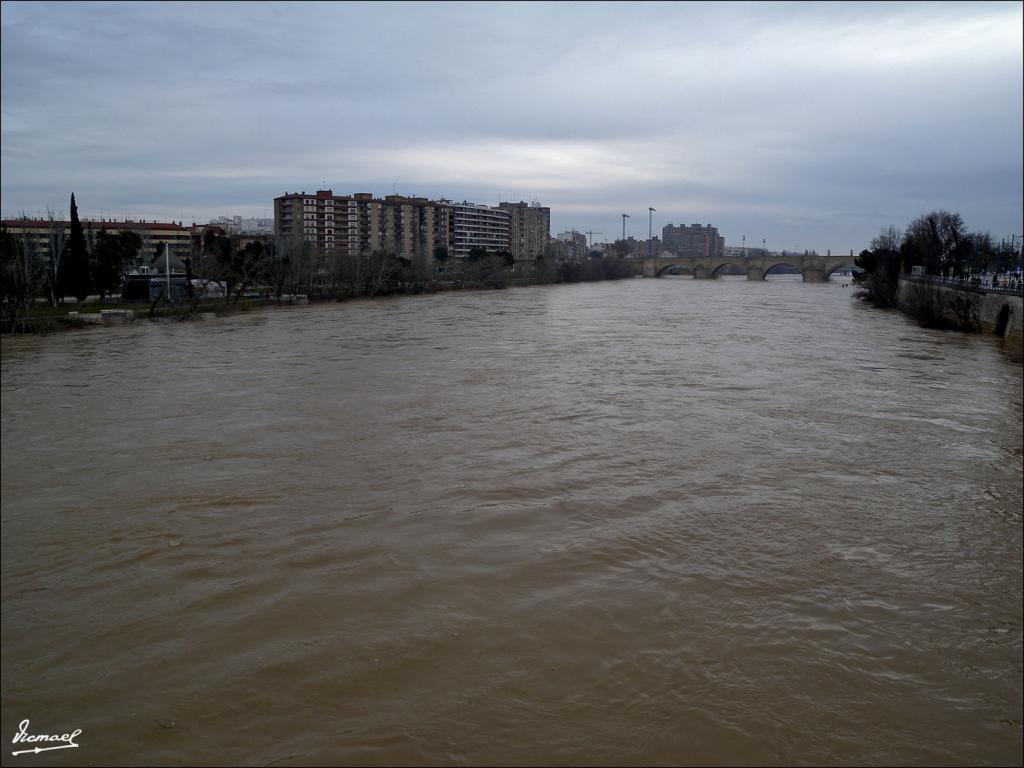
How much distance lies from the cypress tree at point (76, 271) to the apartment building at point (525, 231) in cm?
5682

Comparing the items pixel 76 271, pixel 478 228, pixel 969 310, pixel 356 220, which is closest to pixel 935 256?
pixel 969 310

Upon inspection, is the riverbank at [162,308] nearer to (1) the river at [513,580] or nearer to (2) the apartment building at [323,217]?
(1) the river at [513,580]

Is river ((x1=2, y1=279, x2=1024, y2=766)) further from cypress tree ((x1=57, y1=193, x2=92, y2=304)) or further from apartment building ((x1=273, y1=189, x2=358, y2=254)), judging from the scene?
apartment building ((x1=273, y1=189, x2=358, y2=254))

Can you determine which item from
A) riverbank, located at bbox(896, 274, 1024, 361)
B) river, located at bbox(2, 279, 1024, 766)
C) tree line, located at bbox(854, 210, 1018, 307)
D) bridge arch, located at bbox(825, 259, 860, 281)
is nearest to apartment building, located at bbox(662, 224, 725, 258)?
bridge arch, located at bbox(825, 259, 860, 281)

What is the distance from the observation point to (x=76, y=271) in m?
25.3

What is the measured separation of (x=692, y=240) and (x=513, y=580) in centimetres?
15507

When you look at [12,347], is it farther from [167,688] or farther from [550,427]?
[167,688]

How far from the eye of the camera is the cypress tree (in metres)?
25.1

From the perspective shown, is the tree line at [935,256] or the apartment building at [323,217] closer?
the tree line at [935,256]

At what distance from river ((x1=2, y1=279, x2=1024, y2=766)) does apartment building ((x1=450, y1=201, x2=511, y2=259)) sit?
206 ft

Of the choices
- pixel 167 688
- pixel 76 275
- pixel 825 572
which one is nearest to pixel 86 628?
pixel 167 688

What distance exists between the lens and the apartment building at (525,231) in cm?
8425

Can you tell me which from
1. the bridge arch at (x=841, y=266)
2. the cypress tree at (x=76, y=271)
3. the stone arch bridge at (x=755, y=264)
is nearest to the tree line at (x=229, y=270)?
the cypress tree at (x=76, y=271)
